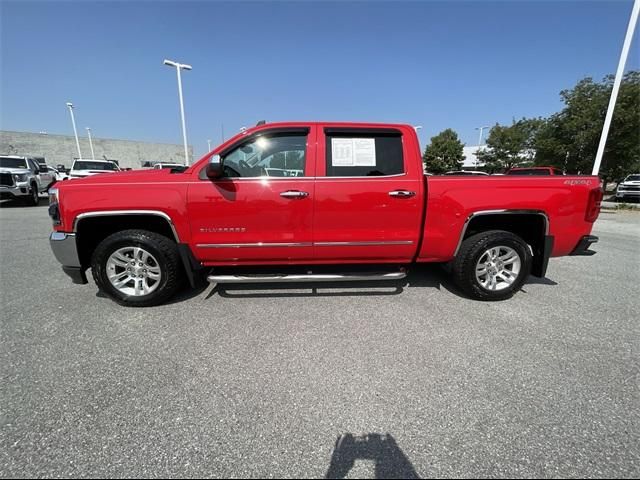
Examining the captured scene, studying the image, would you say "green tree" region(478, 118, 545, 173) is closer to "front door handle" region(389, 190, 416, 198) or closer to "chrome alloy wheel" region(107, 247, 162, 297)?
"front door handle" region(389, 190, 416, 198)

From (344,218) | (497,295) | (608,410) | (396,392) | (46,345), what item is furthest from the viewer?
(497,295)

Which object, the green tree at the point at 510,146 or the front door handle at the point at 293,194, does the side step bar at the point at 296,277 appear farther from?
the green tree at the point at 510,146

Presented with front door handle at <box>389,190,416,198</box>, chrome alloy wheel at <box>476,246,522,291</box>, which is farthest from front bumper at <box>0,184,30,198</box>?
chrome alloy wheel at <box>476,246,522,291</box>

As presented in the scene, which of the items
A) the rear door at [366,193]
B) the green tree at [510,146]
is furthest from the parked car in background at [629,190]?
the rear door at [366,193]

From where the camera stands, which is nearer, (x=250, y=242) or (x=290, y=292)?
(x=250, y=242)

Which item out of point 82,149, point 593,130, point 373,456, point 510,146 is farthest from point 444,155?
point 82,149

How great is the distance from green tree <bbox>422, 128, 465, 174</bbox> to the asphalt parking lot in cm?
3960

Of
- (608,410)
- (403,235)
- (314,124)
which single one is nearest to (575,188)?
(403,235)

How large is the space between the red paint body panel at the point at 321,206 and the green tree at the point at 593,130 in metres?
14.2

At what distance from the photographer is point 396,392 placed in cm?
209

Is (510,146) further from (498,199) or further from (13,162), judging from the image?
(13,162)

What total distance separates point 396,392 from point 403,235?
169 cm

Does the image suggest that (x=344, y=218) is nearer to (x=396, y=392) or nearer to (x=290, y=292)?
(x=290, y=292)

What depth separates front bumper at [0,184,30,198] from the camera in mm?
10781
